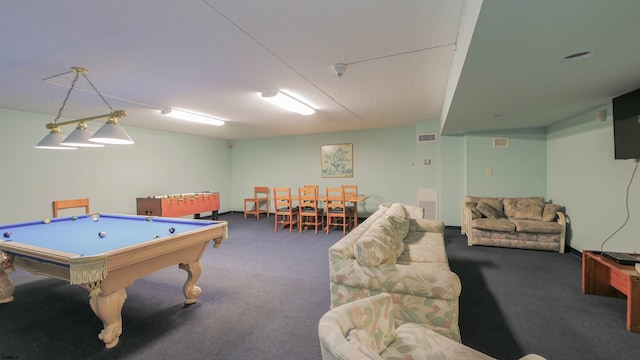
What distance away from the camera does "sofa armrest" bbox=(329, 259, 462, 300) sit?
185cm

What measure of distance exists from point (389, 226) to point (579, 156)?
3.41 metres

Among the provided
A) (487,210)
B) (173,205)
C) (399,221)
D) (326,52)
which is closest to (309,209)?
(173,205)

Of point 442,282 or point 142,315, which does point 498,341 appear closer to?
point 442,282

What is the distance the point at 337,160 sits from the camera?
7.06 meters

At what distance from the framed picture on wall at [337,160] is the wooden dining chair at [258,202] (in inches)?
73.8

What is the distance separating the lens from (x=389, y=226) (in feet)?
8.91

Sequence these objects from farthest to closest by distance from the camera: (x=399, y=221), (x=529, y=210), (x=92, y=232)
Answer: (x=529, y=210) → (x=399, y=221) → (x=92, y=232)

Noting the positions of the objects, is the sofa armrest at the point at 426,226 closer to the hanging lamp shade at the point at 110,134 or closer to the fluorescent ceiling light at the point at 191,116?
the hanging lamp shade at the point at 110,134

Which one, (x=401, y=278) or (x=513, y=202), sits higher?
(x=513, y=202)

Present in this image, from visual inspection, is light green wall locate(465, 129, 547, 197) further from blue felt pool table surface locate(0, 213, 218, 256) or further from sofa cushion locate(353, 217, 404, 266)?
blue felt pool table surface locate(0, 213, 218, 256)

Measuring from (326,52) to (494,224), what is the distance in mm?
3884

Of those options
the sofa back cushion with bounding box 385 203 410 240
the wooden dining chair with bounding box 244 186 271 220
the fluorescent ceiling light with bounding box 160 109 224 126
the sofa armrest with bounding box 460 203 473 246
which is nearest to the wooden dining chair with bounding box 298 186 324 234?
the wooden dining chair with bounding box 244 186 271 220

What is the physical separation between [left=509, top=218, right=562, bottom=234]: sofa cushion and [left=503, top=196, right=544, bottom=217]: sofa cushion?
17.8 inches

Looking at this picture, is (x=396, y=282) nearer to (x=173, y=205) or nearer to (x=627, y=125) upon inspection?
(x=627, y=125)
